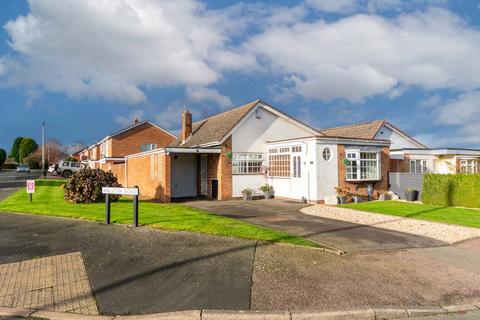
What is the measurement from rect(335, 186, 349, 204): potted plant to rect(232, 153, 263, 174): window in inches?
187

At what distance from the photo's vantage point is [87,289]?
5.25 metres

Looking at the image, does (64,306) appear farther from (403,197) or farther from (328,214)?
(403,197)

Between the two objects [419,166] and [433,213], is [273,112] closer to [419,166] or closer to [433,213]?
[433,213]

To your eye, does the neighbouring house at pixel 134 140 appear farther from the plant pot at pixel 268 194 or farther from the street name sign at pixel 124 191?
the street name sign at pixel 124 191

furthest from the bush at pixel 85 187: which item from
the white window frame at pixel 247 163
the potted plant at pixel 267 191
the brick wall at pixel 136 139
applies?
the brick wall at pixel 136 139

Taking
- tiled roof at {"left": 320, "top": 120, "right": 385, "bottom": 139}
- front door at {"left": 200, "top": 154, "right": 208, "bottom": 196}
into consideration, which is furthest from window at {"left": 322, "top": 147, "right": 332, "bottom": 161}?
tiled roof at {"left": 320, "top": 120, "right": 385, "bottom": 139}

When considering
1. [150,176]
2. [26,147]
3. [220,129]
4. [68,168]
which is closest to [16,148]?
[26,147]

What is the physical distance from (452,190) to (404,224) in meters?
7.44

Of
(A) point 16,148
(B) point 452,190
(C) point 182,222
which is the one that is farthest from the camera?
(A) point 16,148

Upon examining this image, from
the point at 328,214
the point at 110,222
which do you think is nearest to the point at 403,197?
the point at 328,214

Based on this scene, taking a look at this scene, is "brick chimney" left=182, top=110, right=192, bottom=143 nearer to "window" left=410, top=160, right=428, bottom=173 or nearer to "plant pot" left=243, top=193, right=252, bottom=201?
"plant pot" left=243, top=193, right=252, bottom=201

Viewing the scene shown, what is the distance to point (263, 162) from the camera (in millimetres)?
20469

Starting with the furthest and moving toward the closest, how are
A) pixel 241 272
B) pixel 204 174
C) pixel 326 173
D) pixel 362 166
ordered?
pixel 204 174
pixel 362 166
pixel 326 173
pixel 241 272

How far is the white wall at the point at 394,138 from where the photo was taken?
30.7 metres
